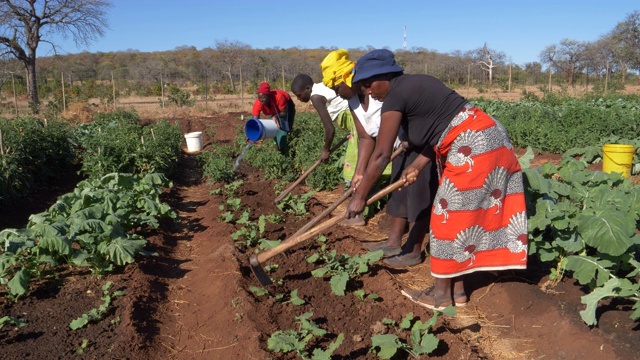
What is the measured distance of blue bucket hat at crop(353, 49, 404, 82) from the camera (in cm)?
310

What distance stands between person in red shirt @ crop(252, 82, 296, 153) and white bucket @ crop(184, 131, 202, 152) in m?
4.51

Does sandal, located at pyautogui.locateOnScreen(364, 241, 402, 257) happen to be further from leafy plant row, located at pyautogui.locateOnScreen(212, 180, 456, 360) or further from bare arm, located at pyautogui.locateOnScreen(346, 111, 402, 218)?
bare arm, located at pyautogui.locateOnScreen(346, 111, 402, 218)

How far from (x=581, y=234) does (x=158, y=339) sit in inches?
111

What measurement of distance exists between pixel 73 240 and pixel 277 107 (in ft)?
11.9

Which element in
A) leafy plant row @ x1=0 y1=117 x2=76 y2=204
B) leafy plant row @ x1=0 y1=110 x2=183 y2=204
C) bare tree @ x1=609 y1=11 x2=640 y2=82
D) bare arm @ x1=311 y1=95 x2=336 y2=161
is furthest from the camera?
bare tree @ x1=609 y1=11 x2=640 y2=82

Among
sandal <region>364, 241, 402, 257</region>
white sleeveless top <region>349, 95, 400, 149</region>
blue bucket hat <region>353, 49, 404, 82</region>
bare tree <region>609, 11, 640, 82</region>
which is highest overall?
bare tree <region>609, 11, 640, 82</region>

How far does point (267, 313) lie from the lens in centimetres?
347

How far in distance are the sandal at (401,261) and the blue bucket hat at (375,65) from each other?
1.75 metres

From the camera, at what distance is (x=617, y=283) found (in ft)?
9.61

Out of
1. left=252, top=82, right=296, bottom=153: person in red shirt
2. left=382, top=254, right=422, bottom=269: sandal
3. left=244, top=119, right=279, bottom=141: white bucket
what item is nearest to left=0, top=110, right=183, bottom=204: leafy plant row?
left=244, top=119, right=279, bottom=141: white bucket

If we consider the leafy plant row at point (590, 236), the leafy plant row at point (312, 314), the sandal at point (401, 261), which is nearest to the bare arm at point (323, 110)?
the leafy plant row at point (312, 314)

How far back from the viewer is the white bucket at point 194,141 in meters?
11.3

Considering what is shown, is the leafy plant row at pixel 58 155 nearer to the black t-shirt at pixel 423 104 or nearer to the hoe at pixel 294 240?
the hoe at pixel 294 240

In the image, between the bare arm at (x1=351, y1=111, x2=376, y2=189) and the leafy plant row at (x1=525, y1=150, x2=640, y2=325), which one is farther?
the bare arm at (x1=351, y1=111, x2=376, y2=189)
